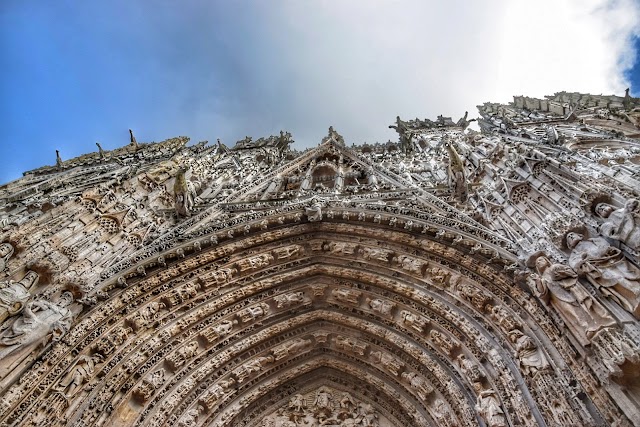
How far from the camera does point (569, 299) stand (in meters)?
4.89

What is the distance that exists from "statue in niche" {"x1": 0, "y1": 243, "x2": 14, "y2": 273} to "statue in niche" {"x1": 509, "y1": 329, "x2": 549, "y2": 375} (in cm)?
731

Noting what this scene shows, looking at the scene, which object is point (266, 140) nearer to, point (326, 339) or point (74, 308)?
point (326, 339)

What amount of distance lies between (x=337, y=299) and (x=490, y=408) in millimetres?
3752

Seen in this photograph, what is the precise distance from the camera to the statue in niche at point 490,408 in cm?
522

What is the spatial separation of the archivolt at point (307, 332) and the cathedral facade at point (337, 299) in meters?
0.03

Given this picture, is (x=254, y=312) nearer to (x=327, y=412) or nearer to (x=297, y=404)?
(x=297, y=404)

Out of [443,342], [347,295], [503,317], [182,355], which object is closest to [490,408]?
[503,317]

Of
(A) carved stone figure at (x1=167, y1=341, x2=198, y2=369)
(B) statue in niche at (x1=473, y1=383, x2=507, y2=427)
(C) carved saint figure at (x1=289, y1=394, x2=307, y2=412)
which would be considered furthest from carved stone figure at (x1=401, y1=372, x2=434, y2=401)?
(A) carved stone figure at (x1=167, y1=341, x2=198, y2=369)

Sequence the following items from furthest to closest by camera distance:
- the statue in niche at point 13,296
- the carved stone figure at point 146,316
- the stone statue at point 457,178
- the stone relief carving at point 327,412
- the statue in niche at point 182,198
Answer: the statue in niche at point 182,198
the stone statue at point 457,178
the stone relief carving at point 327,412
the carved stone figure at point 146,316
the statue in niche at point 13,296

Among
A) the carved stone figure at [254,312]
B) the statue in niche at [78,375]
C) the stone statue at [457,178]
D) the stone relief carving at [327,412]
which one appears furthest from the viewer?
the stone statue at [457,178]

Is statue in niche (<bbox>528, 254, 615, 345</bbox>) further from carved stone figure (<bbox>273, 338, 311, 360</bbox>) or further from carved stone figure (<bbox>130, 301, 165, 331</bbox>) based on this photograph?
carved stone figure (<bbox>130, 301, 165, 331</bbox>)

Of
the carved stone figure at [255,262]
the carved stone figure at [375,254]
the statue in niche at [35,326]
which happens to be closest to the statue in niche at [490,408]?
the carved stone figure at [375,254]

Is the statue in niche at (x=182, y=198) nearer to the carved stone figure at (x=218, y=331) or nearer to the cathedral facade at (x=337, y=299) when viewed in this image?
the cathedral facade at (x=337, y=299)

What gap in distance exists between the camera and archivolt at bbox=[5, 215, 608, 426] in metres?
5.84
